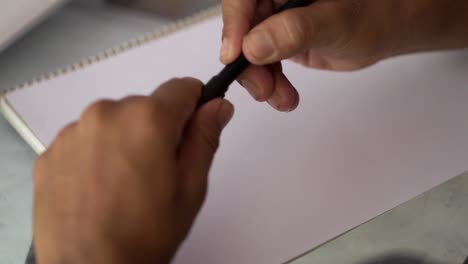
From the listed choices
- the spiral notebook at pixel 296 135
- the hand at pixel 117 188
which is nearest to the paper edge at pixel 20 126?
the spiral notebook at pixel 296 135

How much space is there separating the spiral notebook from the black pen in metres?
0.09

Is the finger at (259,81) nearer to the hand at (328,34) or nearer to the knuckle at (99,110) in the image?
the hand at (328,34)

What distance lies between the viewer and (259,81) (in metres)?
0.45

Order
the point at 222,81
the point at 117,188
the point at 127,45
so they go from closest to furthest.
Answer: the point at 117,188 → the point at 222,81 → the point at 127,45

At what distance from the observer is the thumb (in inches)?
15.6

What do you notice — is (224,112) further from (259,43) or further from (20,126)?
(20,126)

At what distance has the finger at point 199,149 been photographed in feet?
0.96

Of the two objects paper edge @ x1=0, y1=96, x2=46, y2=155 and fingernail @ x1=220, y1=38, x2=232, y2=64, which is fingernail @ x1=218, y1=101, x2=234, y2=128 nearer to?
fingernail @ x1=220, y1=38, x2=232, y2=64

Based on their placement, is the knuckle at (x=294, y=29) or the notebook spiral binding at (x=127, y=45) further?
the notebook spiral binding at (x=127, y=45)

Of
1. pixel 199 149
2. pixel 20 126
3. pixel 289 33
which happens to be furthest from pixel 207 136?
pixel 20 126

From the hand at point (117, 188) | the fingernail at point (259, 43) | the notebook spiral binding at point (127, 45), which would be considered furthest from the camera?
the notebook spiral binding at point (127, 45)

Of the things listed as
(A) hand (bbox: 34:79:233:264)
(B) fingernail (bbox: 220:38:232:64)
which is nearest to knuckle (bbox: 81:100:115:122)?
(A) hand (bbox: 34:79:233:264)

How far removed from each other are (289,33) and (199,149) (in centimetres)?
14

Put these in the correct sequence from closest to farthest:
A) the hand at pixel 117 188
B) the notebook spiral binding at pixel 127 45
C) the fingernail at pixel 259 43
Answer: the hand at pixel 117 188 → the fingernail at pixel 259 43 → the notebook spiral binding at pixel 127 45
